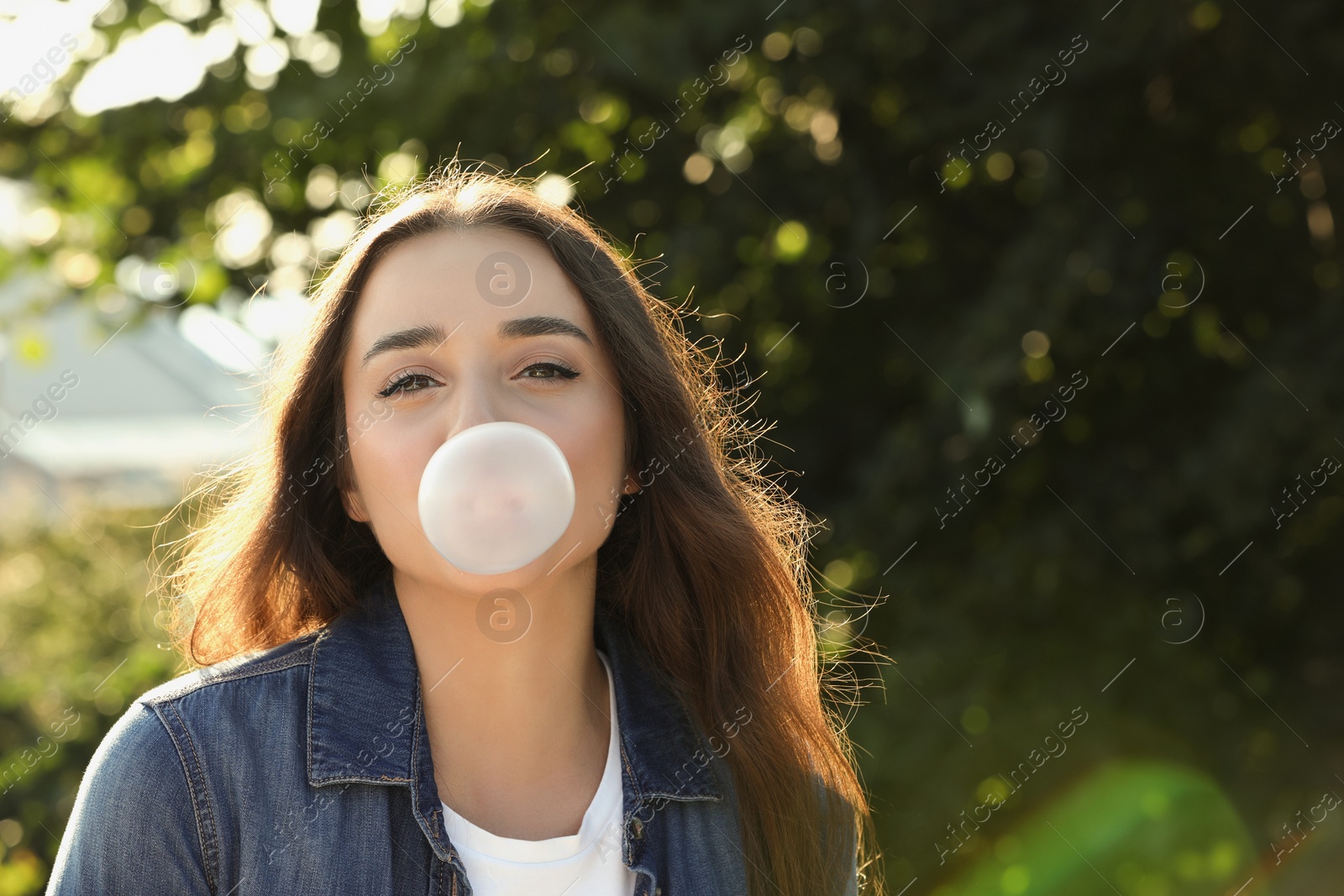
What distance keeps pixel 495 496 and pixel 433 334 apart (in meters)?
0.33

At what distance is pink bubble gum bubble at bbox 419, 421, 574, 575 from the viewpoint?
62.2 inches

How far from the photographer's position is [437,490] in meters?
1.59

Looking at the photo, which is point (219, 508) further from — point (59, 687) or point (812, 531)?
Answer: point (59, 687)

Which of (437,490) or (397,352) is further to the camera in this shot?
(397,352)

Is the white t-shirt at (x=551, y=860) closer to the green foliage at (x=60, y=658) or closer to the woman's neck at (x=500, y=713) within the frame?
the woman's neck at (x=500, y=713)

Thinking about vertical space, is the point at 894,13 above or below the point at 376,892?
above

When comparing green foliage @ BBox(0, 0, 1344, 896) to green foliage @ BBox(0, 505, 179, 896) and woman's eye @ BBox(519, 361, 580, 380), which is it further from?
green foliage @ BBox(0, 505, 179, 896)

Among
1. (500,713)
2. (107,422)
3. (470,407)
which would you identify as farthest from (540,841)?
(107,422)

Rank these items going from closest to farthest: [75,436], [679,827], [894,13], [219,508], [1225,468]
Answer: [679,827] < [219,508] < [1225,468] < [894,13] < [75,436]

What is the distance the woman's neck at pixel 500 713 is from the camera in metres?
1.88

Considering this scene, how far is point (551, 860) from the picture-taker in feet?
5.96

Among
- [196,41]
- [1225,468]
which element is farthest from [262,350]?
[1225,468]

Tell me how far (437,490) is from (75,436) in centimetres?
867

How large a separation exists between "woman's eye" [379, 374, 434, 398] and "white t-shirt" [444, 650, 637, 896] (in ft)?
2.03
